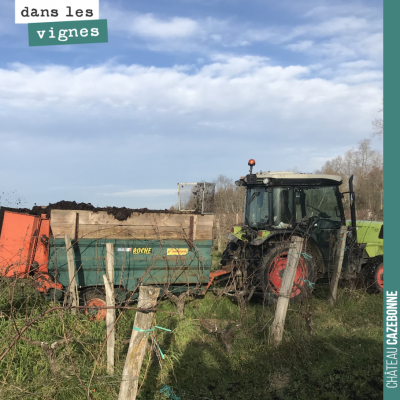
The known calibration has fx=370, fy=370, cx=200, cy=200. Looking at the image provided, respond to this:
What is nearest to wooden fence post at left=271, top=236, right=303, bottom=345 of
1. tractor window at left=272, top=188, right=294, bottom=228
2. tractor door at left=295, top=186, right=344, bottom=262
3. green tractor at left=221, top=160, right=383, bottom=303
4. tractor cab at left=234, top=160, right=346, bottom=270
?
green tractor at left=221, top=160, right=383, bottom=303

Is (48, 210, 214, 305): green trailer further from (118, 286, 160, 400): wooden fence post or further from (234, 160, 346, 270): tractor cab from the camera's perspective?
(118, 286, 160, 400): wooden fence post

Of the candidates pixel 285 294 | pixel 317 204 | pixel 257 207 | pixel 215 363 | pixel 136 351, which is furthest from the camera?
pixel 257 207

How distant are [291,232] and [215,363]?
113 inches

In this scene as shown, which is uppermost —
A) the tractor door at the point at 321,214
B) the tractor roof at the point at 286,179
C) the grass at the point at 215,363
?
the tractor roof at the point at 286,179

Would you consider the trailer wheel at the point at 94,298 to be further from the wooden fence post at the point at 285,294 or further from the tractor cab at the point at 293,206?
the tractor cab at the point at 293,206

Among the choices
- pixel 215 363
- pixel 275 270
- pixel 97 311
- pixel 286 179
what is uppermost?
pixel 286 179

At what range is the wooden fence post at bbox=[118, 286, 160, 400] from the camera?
112 inches

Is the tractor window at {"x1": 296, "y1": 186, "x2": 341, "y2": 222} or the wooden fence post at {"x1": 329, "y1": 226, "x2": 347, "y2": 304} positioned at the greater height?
the tractor window at {"x1": 296, "y1": 186, "x2": 341, "y2": 222}

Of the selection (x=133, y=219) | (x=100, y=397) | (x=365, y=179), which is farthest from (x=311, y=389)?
(x=365, y=179)

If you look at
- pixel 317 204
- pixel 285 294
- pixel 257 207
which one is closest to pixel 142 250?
pixel 285 294

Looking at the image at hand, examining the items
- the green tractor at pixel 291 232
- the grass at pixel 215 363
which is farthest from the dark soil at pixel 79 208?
the green tractor at pixel 291 232

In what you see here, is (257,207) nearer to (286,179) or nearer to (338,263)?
(286,179)

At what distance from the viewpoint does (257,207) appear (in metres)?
7.05

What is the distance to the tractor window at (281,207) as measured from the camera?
6.64m
